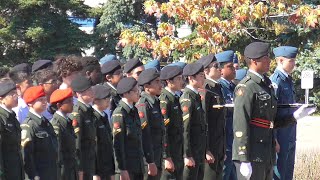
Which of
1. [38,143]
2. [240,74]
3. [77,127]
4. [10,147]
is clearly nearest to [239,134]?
[77,127]

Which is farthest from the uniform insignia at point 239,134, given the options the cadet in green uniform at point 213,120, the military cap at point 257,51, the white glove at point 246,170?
the cadet in green uniform at point 213,120

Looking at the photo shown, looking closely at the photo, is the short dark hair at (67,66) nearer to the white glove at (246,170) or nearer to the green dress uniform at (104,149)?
the green dress uniform at (104,149)

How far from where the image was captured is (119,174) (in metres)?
7.43

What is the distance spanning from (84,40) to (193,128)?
15595 millimetres

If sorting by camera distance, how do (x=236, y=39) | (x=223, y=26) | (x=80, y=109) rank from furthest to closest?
(x=236, y=39), (x=223, y=26), (x=80, y=109)

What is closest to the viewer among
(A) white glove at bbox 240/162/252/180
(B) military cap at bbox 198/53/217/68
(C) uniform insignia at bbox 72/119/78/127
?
(A) white glove at bbox 240/162/252/180

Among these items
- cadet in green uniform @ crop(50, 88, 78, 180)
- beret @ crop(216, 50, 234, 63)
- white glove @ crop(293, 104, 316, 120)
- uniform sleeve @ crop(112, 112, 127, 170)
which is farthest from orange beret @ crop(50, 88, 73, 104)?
beret @ crop(216, 50, 234, 63)

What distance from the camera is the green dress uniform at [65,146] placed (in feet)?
22.2

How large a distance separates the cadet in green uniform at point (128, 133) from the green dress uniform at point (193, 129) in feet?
3.21

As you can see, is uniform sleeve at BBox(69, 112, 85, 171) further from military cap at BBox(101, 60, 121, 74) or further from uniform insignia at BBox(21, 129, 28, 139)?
military cap at BBox(101, 60, 121, 74)

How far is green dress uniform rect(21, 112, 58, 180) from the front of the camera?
6434mm

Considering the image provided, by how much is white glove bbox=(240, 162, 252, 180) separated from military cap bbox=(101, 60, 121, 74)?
231cm

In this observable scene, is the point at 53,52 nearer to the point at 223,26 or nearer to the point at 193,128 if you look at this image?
the point at 223,26

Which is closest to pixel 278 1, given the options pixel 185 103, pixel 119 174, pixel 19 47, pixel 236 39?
pixel 236 39
